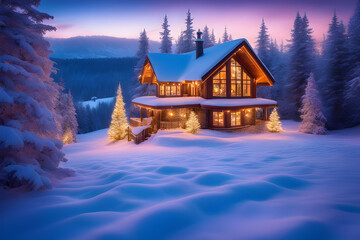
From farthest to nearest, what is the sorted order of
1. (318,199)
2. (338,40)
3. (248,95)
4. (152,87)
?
(152,87), (338,40), (248,95), (318,199)

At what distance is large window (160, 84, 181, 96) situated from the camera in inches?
956

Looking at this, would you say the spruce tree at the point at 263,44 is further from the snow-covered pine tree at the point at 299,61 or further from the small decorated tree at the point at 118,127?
the small decorated tree at the point at 118,127

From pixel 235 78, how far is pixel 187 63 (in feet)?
24.1

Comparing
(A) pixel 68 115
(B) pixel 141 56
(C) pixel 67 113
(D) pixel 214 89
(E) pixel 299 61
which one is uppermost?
(B) pixel 141 56

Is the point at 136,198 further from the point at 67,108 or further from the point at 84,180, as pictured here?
the point at 67,108

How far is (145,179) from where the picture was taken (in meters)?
4.94

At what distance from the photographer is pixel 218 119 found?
20.8 meters

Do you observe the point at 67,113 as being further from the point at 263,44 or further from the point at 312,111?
the point at 263,44

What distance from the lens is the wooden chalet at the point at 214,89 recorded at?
19859mm

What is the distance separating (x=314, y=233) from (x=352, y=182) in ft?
8.57

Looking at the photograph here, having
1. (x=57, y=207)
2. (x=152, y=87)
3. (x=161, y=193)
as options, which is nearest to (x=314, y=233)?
(x=161, y=193)

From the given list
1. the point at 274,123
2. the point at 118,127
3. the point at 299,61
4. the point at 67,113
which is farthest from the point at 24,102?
the point at 299,61

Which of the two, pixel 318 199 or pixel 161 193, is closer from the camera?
pixel 318 199

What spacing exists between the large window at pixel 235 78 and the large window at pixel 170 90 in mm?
6607
